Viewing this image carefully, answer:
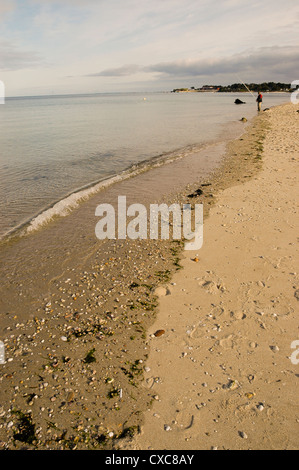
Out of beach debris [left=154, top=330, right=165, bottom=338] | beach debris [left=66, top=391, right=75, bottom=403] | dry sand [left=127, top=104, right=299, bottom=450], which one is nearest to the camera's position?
dry sand [left=127, top=104, right=299, bottom=450]

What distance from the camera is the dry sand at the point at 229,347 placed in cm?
393

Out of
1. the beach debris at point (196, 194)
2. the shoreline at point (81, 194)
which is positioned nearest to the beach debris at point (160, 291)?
the shoreline at point (81, 194)

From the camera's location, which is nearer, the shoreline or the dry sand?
the dry sand

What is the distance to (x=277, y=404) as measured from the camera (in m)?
4.18

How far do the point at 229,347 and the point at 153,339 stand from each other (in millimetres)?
1392

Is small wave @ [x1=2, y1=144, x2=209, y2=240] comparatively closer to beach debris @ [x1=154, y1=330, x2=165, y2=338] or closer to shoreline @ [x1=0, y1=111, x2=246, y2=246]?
shoreline @ [x1=0, y1=111, x2=246, y2=246]

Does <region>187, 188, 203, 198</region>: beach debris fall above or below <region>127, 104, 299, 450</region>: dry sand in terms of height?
above

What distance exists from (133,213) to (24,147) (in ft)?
61.7

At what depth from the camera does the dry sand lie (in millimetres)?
3930

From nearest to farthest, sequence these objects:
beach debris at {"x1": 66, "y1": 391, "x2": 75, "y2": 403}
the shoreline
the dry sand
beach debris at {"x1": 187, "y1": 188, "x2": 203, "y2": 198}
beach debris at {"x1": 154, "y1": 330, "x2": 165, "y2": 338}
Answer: the dry sand → beach debris at {"x1": 66, "y1": 391, "x2": 75, "y2": 403} → beach debris at {"x1": 154, "y1": 330, "x2": 165, "y2": 338} → the shoreline → beach debris at {"x1": 187, "y1": 188, "x2": 203, "y2": 198}

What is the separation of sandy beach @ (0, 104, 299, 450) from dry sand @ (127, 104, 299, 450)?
2 cm

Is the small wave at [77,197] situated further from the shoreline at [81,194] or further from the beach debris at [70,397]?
the beach debris at [70,397]

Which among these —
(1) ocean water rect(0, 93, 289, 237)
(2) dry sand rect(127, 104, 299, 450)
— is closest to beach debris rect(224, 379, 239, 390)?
(2) dry sand rect(127, 104, 299, 450)
